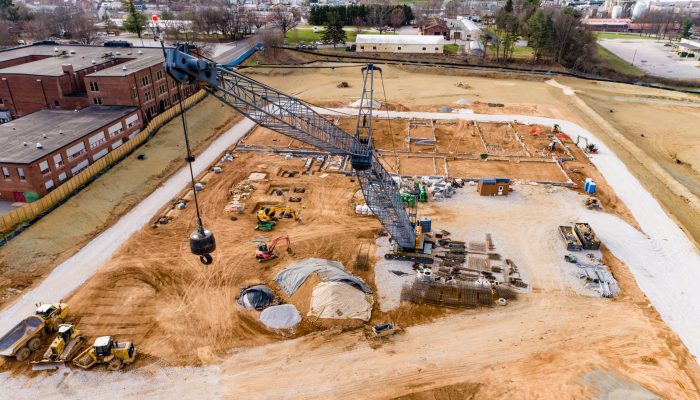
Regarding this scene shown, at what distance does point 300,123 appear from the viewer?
23141mm

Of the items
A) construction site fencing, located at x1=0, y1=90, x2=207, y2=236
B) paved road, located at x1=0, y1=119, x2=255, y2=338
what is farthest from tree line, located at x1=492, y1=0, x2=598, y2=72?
paved road, located at x1=0, y1=119, x2=255, y2=338

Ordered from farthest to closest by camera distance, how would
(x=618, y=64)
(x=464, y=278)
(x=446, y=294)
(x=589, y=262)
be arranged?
(x=618, y=64), (x=589, y=262), (x=464, y=278), (x=446, y=294)

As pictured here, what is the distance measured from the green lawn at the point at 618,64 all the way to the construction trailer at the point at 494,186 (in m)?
72.6

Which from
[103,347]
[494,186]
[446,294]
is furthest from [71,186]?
[494,186]

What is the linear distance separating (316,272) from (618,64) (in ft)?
343

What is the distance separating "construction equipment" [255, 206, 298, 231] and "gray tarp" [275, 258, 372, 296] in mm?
6111

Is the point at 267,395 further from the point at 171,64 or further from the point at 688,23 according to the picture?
the point at 688,23

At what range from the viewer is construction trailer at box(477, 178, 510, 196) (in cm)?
3838

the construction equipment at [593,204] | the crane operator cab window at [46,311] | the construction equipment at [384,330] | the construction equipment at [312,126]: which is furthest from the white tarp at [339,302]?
the construction equipment at [593,204]

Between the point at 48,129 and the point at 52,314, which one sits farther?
the point at 48,129

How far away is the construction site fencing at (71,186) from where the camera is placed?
32.6m

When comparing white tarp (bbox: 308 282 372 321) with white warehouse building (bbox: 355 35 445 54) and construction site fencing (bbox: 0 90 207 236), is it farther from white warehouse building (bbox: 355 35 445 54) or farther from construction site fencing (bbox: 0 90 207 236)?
white warehouse building (bbox: 355 35 445 54)

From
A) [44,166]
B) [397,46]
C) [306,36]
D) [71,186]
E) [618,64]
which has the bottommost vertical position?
[71,186]

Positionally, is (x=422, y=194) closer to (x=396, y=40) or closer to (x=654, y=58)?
(x=396, y=40)
